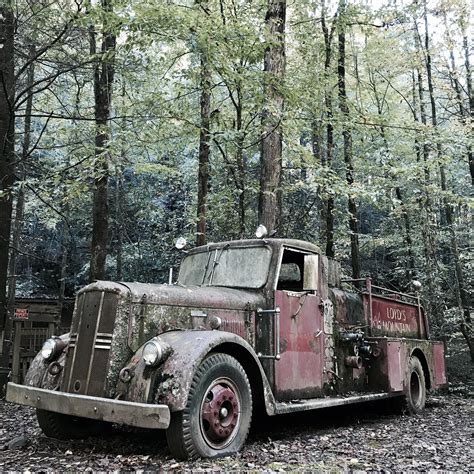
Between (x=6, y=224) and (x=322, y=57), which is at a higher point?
(x=322, y=57)

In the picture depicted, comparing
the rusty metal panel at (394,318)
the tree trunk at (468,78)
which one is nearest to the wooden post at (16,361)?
the rusty metal panel at (394,318)

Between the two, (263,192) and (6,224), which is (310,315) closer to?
(263,192)

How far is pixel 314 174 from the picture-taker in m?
9.65

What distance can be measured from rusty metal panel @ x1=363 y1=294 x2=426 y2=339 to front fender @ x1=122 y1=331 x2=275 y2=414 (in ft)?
12.6

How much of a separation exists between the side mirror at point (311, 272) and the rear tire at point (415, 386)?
2.96 meters

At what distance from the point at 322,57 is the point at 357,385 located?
10935 millimetres

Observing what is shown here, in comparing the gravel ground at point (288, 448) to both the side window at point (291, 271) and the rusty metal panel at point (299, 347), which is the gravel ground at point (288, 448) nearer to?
the rusty metal panel at point (299, 347)

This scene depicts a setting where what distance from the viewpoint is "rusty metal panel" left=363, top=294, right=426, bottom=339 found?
314 inches

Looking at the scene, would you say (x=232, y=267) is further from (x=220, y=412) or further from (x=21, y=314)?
(x=21, y=314)

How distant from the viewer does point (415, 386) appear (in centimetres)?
856

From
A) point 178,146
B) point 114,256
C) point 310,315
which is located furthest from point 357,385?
point 114,256

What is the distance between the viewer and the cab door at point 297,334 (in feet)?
19.5

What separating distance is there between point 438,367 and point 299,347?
14.1 feet

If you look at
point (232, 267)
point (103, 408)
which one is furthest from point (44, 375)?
point (232, 267)
